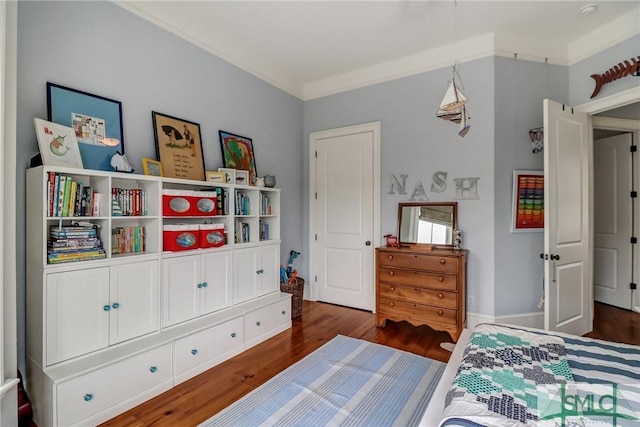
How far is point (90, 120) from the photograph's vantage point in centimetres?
211

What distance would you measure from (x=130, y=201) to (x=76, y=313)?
79 centimetres

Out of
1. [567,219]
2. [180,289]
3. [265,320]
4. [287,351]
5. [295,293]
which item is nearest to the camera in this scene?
[180,289]

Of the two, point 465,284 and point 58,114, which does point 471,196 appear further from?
point 58,114

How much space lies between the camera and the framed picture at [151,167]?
7.77 ft

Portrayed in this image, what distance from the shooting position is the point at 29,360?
1782 millimetres

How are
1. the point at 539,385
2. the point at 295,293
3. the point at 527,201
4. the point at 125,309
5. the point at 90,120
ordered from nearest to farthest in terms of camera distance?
the point at 539,385 < the point at 125,309 < the point at 90,120 < the point at 527,201 < the point at 295,293

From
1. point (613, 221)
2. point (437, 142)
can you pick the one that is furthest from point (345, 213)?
point (613, 221)

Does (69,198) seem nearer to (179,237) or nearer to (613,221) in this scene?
(179,237)

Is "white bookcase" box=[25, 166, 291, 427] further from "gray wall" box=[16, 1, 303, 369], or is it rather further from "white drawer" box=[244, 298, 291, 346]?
"gray wall" box=[16, 1, 303, 369]

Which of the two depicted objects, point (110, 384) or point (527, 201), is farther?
point (527, 201)

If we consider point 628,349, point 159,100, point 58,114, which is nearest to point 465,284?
point 628,349

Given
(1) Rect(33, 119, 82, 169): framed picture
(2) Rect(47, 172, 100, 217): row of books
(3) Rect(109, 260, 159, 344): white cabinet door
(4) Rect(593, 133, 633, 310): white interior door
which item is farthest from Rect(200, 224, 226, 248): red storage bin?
(4) Rect(593, 133, 633, 310): white interior door

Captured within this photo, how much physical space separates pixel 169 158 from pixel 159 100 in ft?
1.63

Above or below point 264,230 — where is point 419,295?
below
